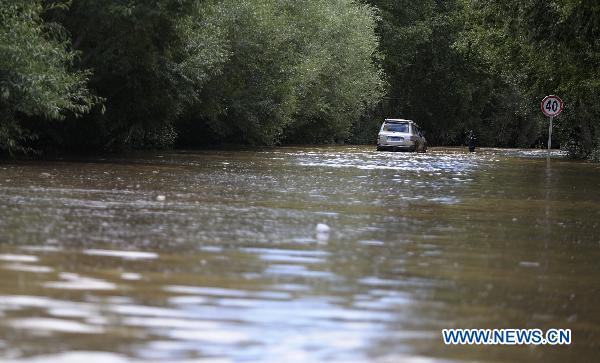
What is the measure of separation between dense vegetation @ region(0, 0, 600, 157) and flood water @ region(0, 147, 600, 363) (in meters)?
9.67

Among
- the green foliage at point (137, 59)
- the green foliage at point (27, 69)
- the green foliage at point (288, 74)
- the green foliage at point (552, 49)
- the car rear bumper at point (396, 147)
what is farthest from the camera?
the car rear bumper at point (396, 147)

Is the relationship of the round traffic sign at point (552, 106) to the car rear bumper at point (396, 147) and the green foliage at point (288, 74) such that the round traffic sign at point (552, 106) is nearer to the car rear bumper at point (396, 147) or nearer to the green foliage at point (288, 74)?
the green foliage at point (288, 74)

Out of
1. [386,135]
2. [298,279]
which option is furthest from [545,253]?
[386,135]

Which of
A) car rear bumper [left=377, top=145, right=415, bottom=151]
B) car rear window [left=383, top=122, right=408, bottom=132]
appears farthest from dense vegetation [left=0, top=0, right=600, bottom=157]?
car rear bumper [left=377, top=145, right=415, bottom=151]

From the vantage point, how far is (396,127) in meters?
53.5

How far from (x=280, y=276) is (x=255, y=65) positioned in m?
A: 41.1

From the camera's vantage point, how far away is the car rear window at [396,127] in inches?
2098

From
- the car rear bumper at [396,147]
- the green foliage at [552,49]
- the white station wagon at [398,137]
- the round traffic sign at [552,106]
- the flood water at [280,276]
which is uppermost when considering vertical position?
the green foliage at [552,49]

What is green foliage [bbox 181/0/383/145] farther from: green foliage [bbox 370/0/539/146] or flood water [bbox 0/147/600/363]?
flood water [bbox 0/147/600/363]

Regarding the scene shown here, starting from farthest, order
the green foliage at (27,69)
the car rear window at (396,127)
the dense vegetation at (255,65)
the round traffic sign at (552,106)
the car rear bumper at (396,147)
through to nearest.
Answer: the car rear window at (396,127), the car rear bumper at (396,147), the round traffic sign at (552,106), the dense vegetation at (255,65), the green foliage at (27,69)

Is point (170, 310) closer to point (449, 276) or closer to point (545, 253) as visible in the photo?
point (449, 276)

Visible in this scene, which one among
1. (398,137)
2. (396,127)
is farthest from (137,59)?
(396,127)

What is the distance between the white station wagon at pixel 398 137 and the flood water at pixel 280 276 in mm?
34358

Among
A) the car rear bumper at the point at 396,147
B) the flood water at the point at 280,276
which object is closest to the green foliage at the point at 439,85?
the car rear bumper at the point at 396,147
